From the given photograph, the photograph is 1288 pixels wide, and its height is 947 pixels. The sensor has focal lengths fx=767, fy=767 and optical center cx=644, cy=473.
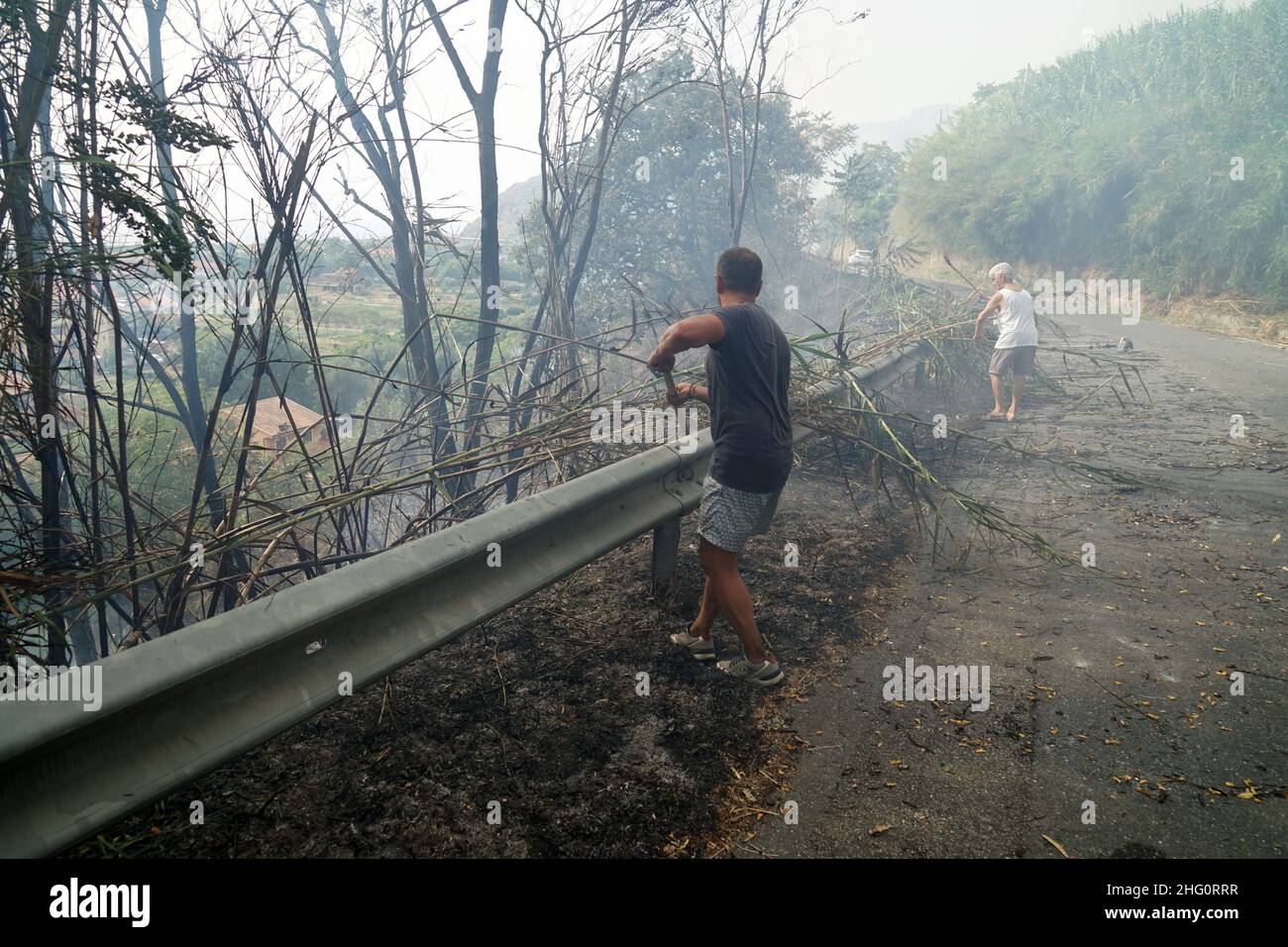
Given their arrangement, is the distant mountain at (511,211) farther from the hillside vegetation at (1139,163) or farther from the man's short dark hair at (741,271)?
the hillside vegetation at (1139,163)

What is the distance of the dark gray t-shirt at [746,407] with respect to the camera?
11.4ft

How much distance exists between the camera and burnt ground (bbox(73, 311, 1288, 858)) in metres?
2.16

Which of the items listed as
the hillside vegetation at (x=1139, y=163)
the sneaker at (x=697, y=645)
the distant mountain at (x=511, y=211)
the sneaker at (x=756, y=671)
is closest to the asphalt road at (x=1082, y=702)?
the sneaker at (x=756, y=671)

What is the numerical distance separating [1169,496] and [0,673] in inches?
252

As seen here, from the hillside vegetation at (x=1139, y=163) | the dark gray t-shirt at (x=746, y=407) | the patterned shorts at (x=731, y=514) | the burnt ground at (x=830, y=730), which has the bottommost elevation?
the burnt ground at (x=830, y=730)

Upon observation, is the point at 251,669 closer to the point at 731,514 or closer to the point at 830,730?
the point at 830,730

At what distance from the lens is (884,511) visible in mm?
5355

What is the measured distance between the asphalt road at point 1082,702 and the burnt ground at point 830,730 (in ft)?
0.04

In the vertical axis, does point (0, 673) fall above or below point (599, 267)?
below

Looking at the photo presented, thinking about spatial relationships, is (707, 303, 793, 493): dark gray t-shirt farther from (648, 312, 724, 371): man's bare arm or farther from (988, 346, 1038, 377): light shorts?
(988, 346, 1038, 377): light shorts

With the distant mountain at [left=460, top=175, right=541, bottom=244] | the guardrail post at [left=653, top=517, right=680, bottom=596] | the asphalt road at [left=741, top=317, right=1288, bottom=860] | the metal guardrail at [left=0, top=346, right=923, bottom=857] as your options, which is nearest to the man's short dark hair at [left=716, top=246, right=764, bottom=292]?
the guardrail post at [left=653, top=517, right=680, bottom=596]
